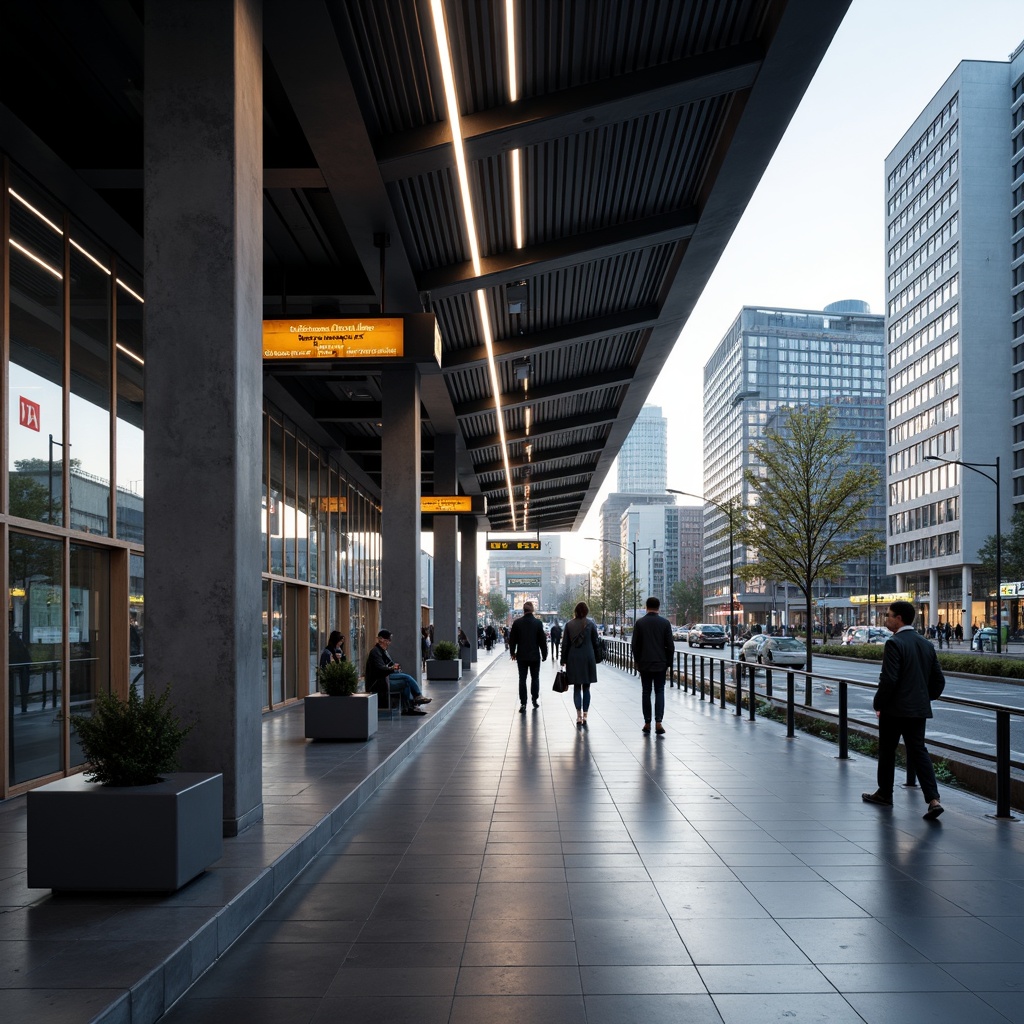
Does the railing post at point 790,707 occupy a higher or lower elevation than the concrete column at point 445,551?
lower

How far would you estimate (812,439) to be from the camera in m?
24.2

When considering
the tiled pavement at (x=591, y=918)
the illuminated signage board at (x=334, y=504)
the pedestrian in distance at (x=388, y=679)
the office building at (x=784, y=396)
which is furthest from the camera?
the office building at (x=784, y=396)

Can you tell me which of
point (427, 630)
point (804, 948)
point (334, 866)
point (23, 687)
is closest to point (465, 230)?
point (23, 687)

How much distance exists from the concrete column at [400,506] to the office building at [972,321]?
2569 inches

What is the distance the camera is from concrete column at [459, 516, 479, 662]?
38400mm

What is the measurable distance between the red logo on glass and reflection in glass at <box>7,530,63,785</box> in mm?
1042

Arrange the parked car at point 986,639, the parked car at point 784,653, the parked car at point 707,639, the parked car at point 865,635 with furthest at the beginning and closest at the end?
the parked car at point 707,639 → the parked car at point 865,635 → the parked car at point 986,639 → the parked car at point 784,653

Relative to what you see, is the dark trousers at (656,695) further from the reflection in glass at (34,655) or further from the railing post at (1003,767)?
the reflection in glass at (34,655)

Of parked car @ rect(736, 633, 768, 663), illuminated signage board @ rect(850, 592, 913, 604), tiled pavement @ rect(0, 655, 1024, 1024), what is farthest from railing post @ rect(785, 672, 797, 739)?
illuminated signage board @ rect(850, 592, 913, 604)

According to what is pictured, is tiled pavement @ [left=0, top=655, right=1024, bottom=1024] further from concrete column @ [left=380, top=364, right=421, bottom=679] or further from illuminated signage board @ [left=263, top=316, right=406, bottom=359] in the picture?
concrete column @ [left=380, top=364, right=421, bottom=679]

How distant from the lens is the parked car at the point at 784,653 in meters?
39.8

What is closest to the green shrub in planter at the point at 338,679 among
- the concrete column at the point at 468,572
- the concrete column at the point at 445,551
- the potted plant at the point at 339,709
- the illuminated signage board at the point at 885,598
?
the potted plant at the point at 339,709

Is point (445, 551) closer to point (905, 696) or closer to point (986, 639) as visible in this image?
point (905, 696)

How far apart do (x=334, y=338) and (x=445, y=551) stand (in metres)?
16.9
